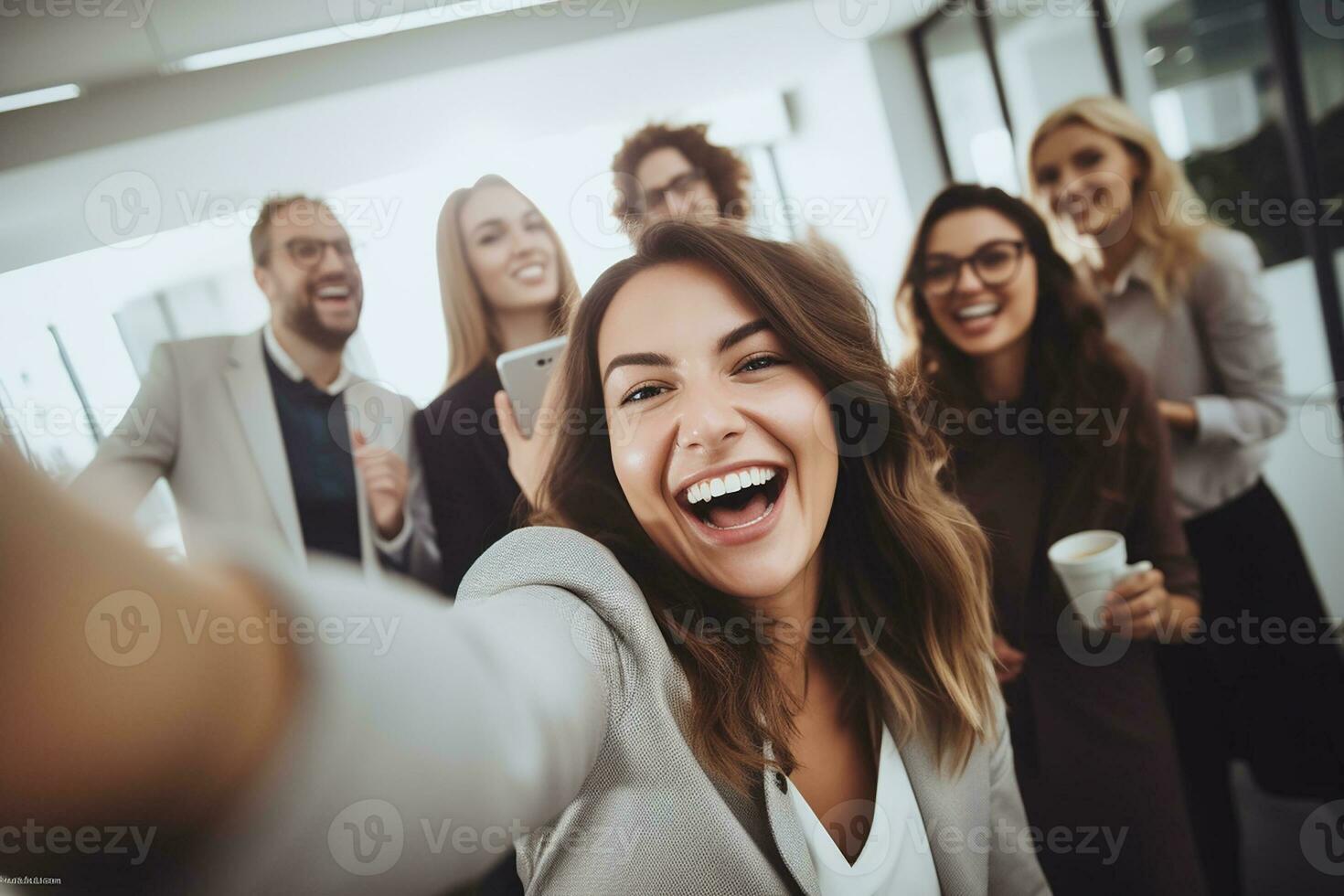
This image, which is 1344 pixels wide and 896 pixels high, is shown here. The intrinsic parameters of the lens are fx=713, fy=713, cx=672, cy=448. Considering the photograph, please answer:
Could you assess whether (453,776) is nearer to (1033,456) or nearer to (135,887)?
(135,887)

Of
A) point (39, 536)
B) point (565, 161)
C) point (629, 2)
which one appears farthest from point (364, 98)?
point (39, 536)

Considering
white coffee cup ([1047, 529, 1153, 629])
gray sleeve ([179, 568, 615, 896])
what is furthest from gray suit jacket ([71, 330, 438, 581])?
white coffee cup ([1047, 529, 1153, 629])

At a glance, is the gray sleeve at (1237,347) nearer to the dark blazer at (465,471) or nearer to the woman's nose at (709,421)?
the woman's nose at (709,421)

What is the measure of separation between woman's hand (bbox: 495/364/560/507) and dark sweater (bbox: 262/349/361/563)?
0.20 metres

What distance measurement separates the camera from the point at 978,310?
3.72 feet

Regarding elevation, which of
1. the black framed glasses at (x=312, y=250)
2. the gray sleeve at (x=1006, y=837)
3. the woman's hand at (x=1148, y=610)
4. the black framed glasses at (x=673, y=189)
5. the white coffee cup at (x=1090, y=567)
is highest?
the black framed glasses at (x=312, y=250)

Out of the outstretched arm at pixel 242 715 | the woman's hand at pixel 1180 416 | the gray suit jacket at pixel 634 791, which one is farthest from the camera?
the woman's hand at pixel 1180 416

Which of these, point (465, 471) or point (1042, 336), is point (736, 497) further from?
point (1042, 336)

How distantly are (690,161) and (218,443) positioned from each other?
714 mm

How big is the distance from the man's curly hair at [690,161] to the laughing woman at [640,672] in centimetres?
18

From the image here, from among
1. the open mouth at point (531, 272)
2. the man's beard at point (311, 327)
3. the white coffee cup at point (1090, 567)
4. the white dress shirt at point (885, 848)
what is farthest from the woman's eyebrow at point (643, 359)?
the white coffee cup at point (1090, 567)

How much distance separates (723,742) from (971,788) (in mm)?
399

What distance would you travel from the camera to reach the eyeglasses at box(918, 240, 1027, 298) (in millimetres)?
1124

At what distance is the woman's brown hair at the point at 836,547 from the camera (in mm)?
801
